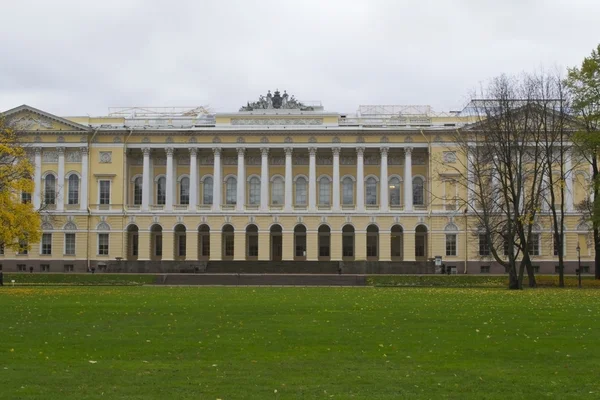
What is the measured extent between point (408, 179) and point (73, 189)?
1336 inches

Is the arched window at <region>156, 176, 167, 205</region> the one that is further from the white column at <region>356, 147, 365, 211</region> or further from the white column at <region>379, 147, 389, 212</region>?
the white column at <region>379, 147, 389, 212</region>

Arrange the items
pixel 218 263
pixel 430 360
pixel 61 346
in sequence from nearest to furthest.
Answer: pixel 430 360 < pixel 61 346 < pixel 218 263

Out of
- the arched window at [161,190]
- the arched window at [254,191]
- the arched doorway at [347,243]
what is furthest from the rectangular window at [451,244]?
the arched window at [161,190]

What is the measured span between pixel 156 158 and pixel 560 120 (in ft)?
150

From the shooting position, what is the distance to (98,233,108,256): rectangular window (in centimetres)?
8206

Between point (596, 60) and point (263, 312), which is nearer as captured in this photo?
point (263, 312)

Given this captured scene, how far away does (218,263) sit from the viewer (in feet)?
254

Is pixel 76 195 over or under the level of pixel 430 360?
over

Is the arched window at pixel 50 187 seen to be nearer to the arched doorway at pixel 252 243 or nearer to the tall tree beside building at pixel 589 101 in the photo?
the arched doorway at pixel 252 243

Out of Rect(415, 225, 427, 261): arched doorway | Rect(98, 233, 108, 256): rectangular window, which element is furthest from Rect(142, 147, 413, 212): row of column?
Rect(98, 233, 108, 256): rectangular window

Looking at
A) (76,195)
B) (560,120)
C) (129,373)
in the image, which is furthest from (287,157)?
(129,373)

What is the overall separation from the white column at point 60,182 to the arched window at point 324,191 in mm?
26101

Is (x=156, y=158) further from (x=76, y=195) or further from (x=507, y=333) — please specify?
(x=507, y=333)

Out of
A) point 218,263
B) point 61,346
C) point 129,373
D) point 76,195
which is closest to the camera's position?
point 129,373
